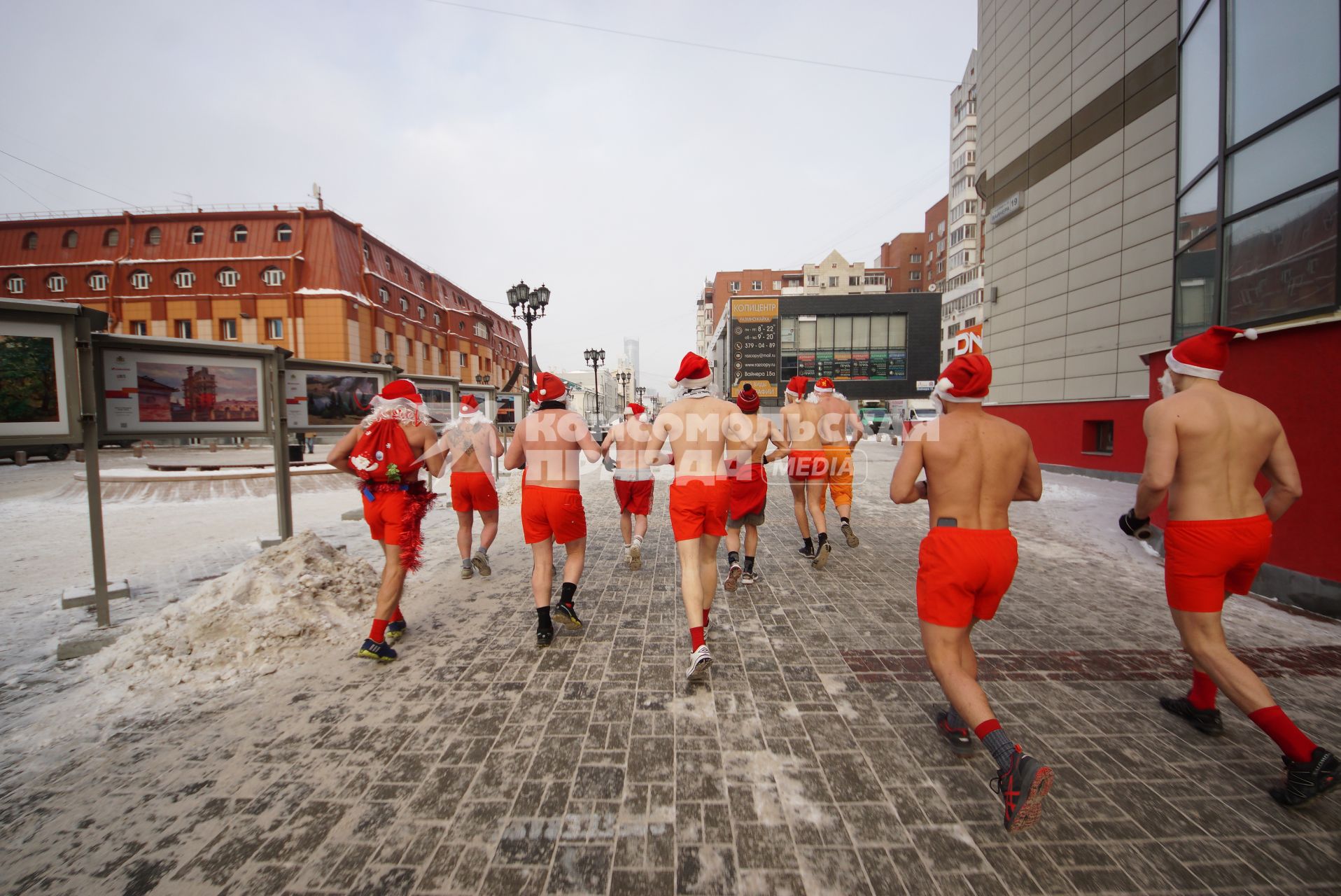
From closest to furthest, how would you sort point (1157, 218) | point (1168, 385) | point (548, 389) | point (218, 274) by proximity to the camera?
point (1168, 385) → point (548, 389) → point (1157, 218) → point (218, 274)

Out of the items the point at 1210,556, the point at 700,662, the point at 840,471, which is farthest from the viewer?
the point at 840,471

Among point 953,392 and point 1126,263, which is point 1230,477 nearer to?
point 953,392

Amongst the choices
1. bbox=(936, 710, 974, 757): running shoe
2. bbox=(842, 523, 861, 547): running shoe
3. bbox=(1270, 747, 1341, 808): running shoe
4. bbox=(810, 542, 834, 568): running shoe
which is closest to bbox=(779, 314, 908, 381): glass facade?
bbox=(842, 523, 861, 547): running shoe

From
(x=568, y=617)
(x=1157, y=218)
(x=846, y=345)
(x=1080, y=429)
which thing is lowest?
(x=568, y=617)

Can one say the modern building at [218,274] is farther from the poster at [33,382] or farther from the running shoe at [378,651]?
the running shoe at [378,651]

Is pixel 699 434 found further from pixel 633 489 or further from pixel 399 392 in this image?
pixel 633 489

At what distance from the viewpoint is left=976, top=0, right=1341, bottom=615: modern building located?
4512 mm

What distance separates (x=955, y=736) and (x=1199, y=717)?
137 centimetres

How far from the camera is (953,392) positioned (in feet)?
8.43

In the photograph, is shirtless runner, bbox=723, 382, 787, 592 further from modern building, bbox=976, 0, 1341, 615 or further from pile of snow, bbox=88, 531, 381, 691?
modern building, bbox=976, 0, 1341, 615

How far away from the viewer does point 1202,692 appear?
2.72 meters

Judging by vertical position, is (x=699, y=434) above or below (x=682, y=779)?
above

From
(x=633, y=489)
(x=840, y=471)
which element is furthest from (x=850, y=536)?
(x=633, y=489)

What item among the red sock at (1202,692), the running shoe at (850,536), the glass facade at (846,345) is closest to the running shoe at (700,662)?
the red sock at (1202,692)
